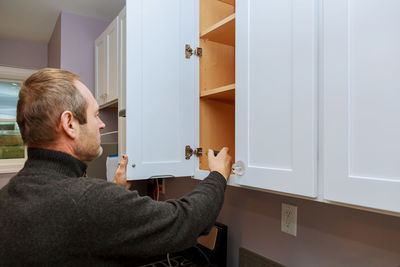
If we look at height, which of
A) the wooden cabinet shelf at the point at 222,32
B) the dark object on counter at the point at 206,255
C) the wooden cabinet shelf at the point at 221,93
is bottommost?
the dark object on counter at the point at 206,255

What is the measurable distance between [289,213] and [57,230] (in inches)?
35.8

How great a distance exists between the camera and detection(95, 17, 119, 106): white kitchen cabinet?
1933 millimetres

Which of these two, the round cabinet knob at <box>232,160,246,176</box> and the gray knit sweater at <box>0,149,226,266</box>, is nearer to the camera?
the gray knit sweater at <box>0,149,226,266</box>

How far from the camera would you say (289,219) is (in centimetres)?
121

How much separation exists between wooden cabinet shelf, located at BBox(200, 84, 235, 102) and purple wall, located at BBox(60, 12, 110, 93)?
5.20ft

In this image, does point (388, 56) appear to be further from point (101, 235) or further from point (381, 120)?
point (101, 235)

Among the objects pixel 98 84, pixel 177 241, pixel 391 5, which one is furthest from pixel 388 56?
pixel 98 84

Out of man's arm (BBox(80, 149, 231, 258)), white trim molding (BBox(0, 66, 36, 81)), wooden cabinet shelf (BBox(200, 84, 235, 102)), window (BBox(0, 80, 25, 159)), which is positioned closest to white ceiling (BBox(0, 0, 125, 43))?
white trim molding (BBox(0, 66, 36, 81))

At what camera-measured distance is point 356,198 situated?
68 cm

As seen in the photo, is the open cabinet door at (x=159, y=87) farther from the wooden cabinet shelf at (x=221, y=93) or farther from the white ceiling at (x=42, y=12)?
the white ceiling at (x=42, y=12)

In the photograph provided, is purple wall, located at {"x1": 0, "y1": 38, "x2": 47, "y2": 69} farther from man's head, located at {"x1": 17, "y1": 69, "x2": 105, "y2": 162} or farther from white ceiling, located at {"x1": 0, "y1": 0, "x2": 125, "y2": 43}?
man's head, located at {"x1": 17, "y1": 69, "x2": 105, "y2": 162}

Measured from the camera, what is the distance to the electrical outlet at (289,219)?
1187 mm

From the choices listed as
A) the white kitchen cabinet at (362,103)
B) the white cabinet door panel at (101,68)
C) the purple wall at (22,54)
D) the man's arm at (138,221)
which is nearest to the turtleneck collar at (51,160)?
the man's arm at (138,221)

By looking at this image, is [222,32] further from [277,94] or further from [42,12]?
[42,12]
